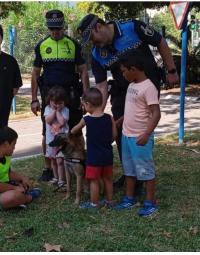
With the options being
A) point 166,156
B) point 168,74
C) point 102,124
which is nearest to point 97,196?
point 102,124

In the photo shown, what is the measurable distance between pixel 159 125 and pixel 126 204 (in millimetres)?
6527

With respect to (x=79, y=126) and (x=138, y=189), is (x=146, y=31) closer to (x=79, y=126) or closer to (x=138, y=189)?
(x=79, y=126)

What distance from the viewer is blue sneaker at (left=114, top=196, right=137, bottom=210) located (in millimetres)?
4781

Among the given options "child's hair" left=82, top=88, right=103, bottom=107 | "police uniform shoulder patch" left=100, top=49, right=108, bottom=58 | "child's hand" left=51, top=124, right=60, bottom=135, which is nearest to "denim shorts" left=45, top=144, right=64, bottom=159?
"child's hand" left=51, top=124, right=60, bottom=135

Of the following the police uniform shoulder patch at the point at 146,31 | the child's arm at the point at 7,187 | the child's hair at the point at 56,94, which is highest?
the police uniform shoulder patch at the point at 146,31

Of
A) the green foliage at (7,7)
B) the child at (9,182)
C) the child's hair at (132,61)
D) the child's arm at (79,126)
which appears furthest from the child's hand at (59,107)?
the green foliage at (7,7)

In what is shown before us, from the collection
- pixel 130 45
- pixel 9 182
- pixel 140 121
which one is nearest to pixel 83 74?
pixel 130 45

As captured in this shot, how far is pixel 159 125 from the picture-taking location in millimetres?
11203

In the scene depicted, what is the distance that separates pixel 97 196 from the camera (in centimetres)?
482

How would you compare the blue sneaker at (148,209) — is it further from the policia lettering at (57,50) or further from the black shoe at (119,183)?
the policia lettering at (57,50)

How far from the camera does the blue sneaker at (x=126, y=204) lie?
4.78 m

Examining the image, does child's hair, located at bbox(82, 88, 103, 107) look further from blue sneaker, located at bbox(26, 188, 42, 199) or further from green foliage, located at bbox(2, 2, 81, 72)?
green foliage, located at bbox(2, 2, 81, 72)

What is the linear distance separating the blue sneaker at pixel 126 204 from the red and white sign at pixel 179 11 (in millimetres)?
4060

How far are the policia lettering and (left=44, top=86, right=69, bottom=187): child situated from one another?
383mm
